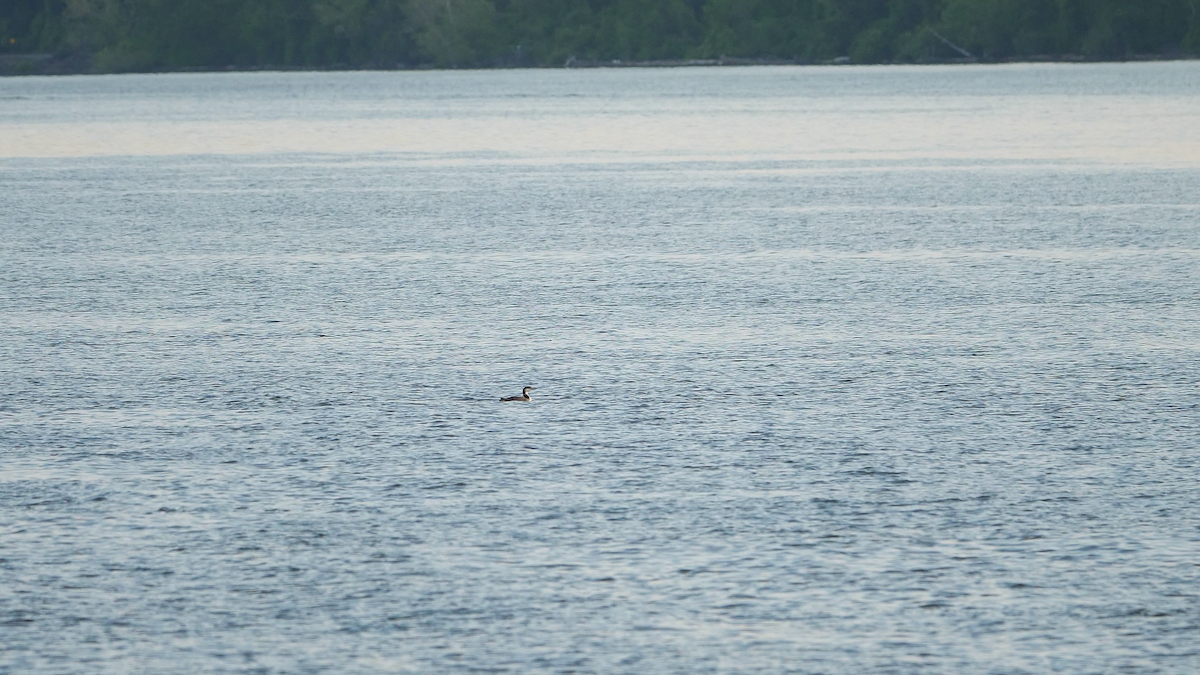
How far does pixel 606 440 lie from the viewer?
12.1m

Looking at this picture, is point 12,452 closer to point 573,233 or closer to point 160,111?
point 573,233

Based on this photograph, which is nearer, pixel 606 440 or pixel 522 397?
pixel 606 440

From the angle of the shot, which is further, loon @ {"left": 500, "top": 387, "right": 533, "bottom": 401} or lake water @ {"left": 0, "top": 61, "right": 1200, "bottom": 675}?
loon @ {"left": 500, "top": 387, "right": 533, "bottom": 401}

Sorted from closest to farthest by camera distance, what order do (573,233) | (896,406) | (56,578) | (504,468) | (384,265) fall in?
(56,578) → (504,468) → (896,406) → (384,265) → (573,233)

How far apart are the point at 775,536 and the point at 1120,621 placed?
1.92m

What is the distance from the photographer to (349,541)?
9664 millimetres

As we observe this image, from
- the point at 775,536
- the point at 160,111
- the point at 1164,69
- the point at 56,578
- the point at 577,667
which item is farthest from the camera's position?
the point at 1164,69

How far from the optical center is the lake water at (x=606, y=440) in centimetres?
830

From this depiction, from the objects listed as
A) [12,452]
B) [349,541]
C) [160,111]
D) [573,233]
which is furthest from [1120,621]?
[160,111]

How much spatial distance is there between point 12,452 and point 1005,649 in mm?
6624

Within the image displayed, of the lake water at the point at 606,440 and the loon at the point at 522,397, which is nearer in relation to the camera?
the lake water at the point at 606,440

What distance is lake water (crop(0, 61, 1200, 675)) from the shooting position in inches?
327

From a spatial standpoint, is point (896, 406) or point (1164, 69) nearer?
point (896, 406)

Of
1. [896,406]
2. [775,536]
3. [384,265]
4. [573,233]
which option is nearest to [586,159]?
[573,233]
